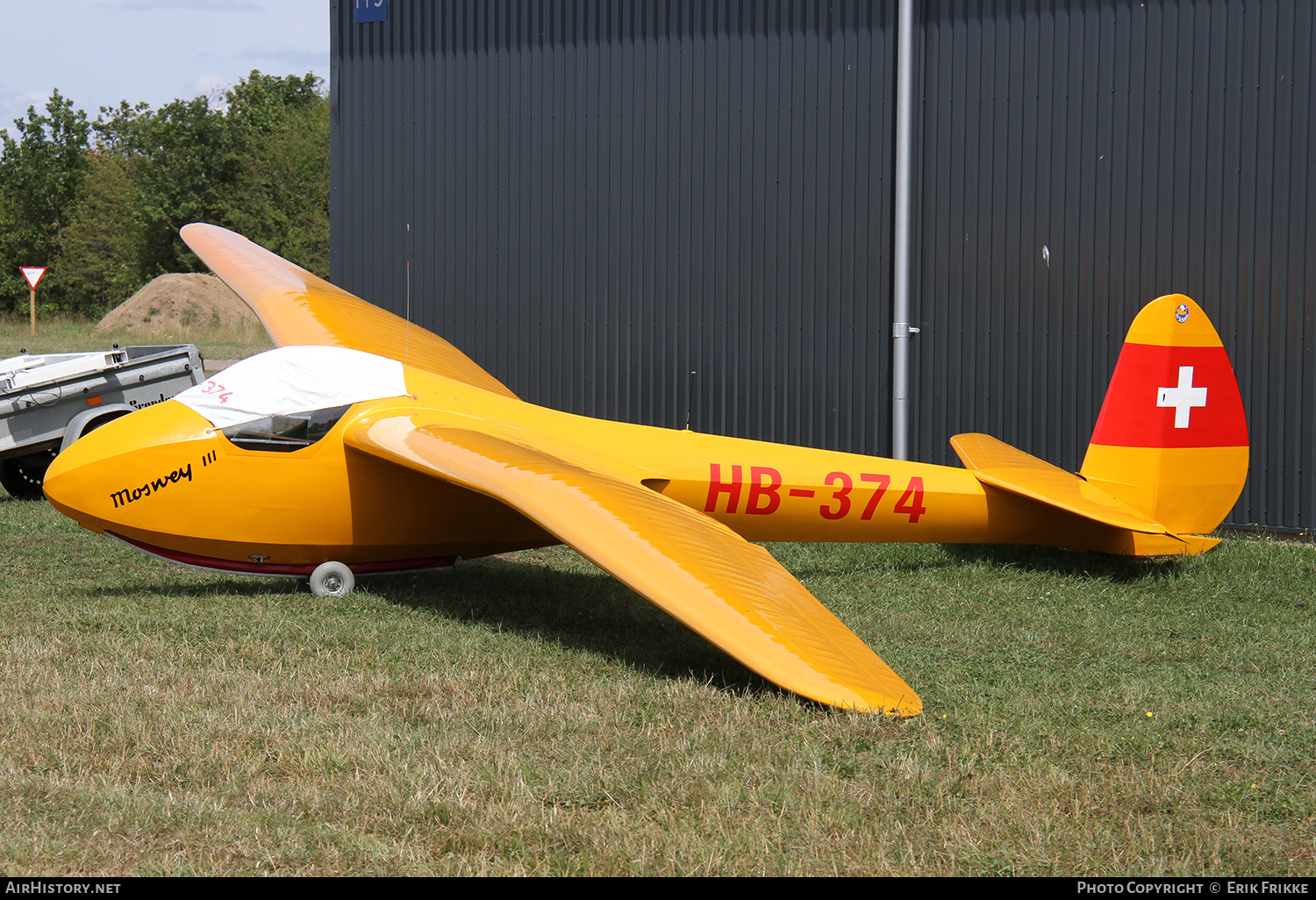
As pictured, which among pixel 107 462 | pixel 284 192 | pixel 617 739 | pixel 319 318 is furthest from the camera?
pixel 284 192

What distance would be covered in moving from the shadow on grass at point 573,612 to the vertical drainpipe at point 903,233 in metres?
3.93

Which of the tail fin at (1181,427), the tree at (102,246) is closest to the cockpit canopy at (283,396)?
the tail fin at (1181,427)

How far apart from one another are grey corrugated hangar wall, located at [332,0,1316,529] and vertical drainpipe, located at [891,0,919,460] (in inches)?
10.1

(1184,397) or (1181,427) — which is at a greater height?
(1184,397)

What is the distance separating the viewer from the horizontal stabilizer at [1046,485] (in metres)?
8.11

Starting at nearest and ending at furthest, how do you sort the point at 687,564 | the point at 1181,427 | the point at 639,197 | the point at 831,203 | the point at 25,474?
the point at 687,564 < the point at 1181,427 < the point at 831,203 < the point at 25,474 < the point at 639,197

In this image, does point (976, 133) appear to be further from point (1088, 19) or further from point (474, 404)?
point (474, 404)

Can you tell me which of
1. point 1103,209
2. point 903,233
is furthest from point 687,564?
point 1103,209

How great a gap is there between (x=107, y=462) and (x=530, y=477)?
3031 mm

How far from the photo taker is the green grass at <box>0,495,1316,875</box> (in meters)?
3.81

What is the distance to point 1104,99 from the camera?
10.5m

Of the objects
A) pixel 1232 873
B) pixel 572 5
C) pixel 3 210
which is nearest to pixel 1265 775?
pixel 1232 873

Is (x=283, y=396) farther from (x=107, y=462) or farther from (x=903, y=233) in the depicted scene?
(x=903, y=233)

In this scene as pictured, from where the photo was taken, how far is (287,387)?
7617mm
